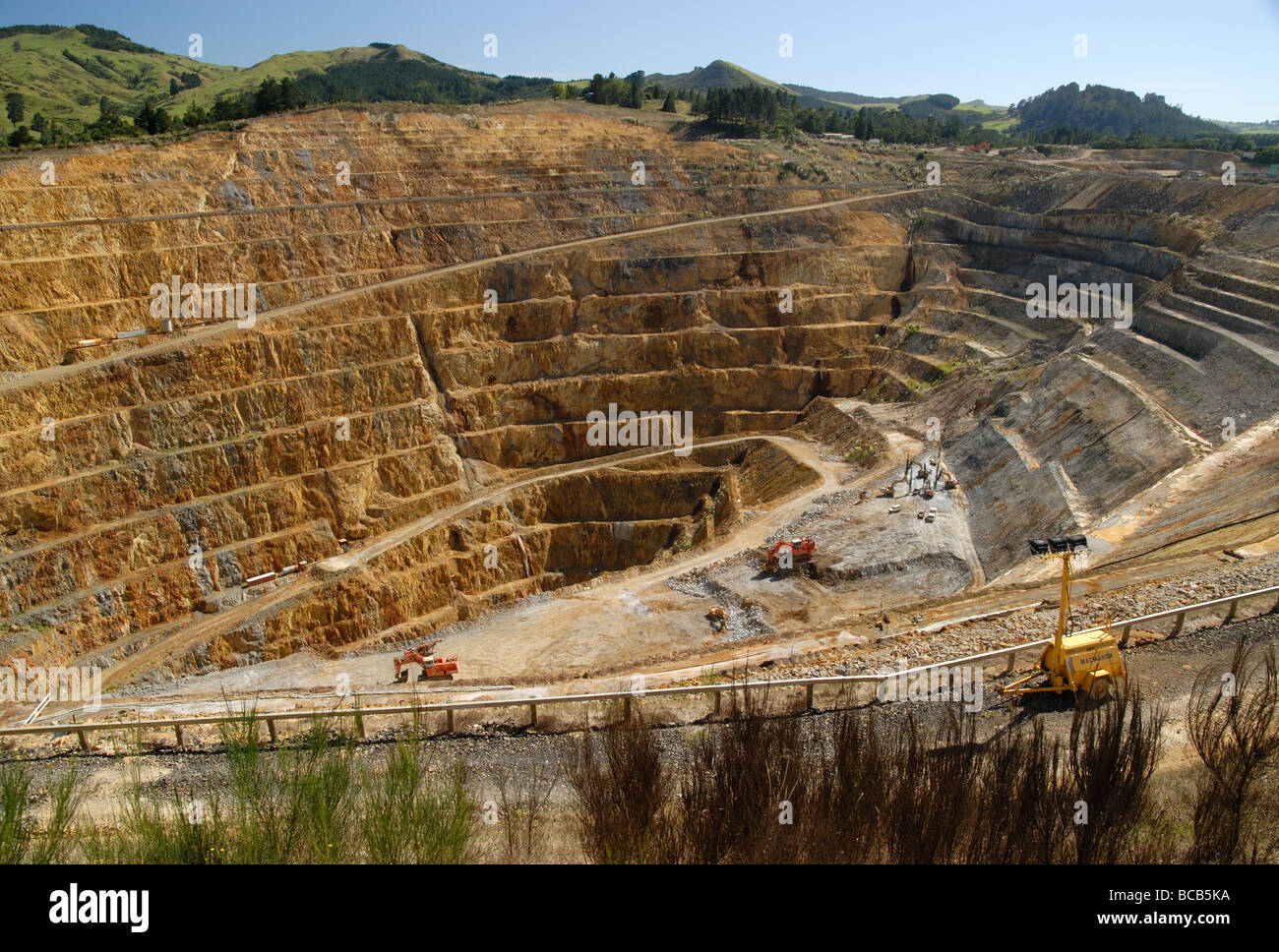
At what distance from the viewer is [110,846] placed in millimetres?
11727

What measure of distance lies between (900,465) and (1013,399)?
652 centimetres

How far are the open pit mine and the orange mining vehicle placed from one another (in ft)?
0.97

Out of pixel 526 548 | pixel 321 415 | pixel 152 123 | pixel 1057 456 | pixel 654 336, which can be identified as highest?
pixel 152 123

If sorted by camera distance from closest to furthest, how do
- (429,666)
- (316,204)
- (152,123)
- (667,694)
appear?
(667,694)
(429,666)
(316,204)
(152,123)

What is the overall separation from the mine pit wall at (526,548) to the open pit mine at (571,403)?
0.22 m

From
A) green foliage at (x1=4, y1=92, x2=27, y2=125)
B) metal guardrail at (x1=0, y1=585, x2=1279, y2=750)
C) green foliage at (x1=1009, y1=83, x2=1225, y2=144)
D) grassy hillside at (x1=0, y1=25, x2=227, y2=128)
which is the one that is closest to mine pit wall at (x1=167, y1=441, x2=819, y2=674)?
metal guardrail at (x1=0, y1=585, x2=1279, y2=750)

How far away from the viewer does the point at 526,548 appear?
48.2 metres

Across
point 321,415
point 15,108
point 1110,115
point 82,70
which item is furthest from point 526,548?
point 1110,115

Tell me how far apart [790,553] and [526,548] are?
57.5ft

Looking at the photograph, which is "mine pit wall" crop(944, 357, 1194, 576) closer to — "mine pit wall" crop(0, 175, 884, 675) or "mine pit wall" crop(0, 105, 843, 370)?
"mine pit wall" crop(0, 175, 884, 675)

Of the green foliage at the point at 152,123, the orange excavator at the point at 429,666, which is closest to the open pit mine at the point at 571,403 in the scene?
the orange excavator at the point at 429,666

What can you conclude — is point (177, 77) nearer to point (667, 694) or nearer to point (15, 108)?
point (15, 108)

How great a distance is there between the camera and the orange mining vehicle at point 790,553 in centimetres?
3628
